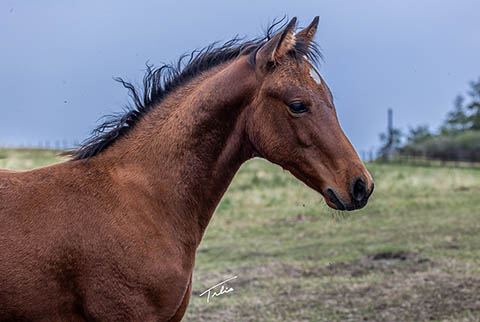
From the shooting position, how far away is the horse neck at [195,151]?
3.09 meters

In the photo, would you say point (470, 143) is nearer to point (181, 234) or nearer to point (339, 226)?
point (339, 226)

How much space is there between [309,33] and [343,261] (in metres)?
6.90

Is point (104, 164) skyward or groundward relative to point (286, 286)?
skyward

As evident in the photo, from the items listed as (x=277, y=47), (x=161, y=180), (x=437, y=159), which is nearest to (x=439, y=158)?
(x=437, y=159)

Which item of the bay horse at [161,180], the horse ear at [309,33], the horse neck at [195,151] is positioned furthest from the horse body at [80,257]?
the horse ear at [309,33]

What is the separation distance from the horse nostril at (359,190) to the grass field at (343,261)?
43 centimetres

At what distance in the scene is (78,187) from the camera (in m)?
2.96

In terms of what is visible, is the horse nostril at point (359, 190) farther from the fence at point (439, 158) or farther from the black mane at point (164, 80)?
the fence at point (439, 158)

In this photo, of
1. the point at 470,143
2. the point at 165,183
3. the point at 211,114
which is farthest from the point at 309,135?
the point at 470,143

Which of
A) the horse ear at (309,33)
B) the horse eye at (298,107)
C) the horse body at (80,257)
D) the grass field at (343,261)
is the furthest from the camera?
the grass field at (343,261)

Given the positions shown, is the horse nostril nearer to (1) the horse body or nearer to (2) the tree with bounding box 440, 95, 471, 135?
(1) the horse body

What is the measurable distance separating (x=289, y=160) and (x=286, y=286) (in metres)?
5.57

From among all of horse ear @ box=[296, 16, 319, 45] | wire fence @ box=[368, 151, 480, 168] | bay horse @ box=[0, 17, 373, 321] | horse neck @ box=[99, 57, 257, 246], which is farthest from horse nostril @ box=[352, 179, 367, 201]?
wire fence @ box=[368, 151, 480, 168]

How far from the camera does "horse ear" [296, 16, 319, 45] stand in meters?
3.29
